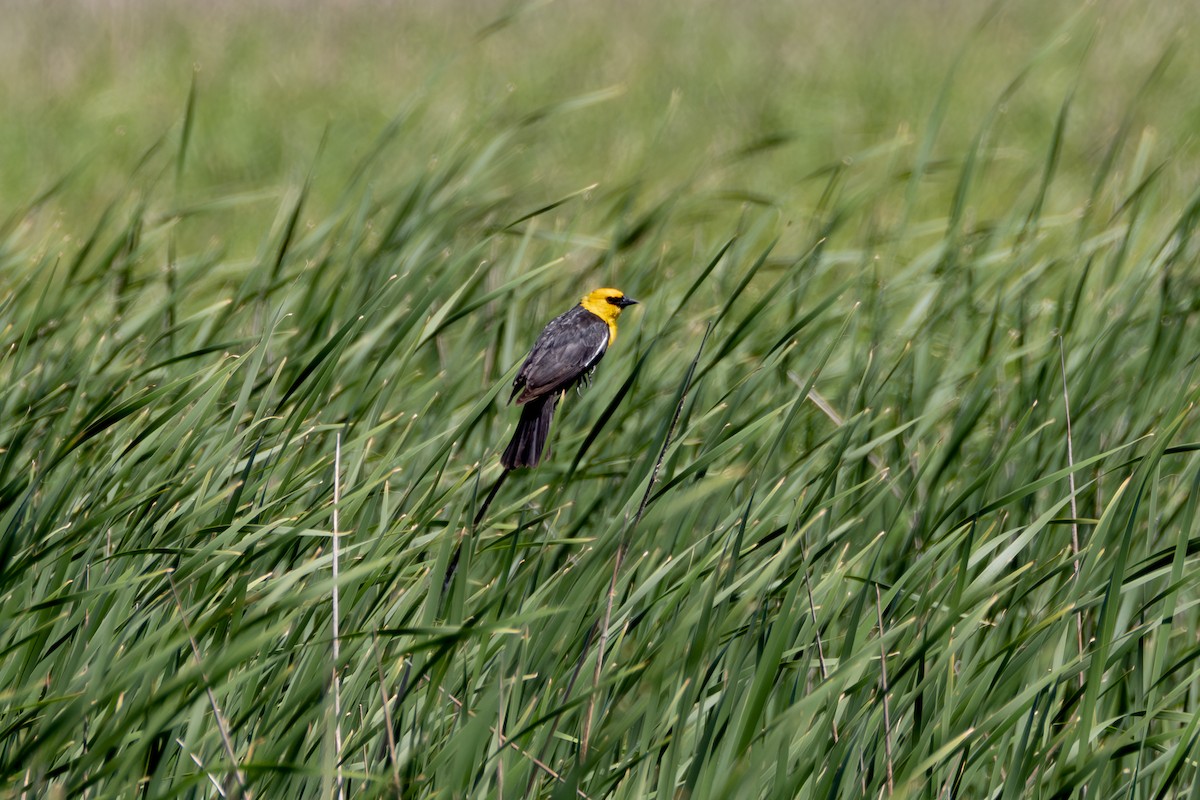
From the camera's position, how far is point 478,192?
146 inches

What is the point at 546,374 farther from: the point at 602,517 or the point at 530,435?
the point at 602,517

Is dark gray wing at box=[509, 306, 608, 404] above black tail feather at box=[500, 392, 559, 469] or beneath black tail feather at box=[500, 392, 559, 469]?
above

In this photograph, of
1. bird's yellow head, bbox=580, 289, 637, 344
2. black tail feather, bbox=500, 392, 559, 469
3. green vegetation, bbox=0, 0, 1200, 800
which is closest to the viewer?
green vegetation, bbox=0, 0, 1200, 800

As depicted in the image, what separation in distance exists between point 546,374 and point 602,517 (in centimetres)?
56

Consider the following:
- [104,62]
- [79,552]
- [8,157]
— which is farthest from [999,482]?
[104,62]

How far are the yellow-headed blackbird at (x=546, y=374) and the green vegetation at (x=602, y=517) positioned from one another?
0.36ft

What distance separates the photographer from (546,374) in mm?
2336

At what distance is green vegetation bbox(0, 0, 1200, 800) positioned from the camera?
6.04ft

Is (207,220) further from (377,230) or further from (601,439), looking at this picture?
(601,439)

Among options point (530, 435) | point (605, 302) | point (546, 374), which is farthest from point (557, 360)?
point (605, 302)

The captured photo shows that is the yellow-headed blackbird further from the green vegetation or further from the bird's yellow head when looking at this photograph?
the bird's yellow head

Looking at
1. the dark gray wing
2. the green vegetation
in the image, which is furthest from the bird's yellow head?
the dark gray wing

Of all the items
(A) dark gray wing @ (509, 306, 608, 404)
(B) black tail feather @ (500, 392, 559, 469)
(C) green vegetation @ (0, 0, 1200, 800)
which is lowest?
(C) green vegetation @ (0, 0, 1200, 800)

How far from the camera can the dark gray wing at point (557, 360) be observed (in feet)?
7.62
